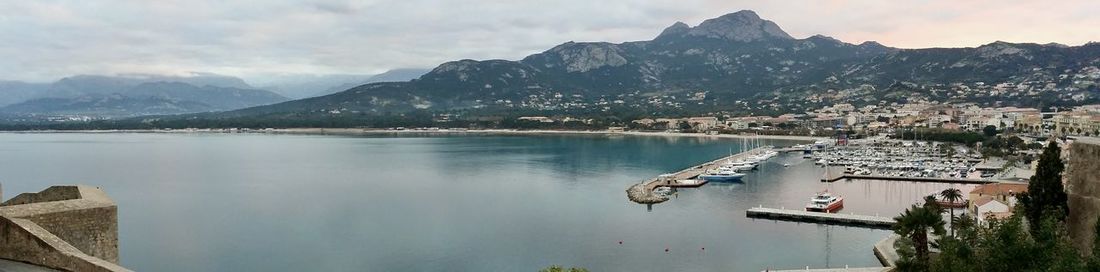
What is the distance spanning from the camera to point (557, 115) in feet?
386

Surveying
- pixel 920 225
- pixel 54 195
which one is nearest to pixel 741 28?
pixel 920 225

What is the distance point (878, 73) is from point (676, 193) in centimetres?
10909

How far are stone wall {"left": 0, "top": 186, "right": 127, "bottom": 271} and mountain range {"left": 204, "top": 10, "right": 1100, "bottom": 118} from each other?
106565 millimetres

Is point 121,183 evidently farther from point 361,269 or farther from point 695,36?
point 695,36

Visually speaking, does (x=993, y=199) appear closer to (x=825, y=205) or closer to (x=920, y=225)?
(x=825, y=205)

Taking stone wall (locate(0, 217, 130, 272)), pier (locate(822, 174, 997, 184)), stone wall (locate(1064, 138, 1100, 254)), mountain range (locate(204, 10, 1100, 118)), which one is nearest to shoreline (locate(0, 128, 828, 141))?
mountain range (locate(204, 10, 1100, 118))

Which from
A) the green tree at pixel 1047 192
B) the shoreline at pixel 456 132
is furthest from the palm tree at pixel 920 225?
the shoreline at pixel 456 132

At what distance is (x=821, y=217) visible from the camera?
25344mm

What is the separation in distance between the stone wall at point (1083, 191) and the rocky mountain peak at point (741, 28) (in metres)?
170

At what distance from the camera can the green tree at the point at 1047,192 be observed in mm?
11711

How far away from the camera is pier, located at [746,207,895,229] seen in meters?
24.0

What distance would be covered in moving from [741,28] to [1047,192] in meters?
176

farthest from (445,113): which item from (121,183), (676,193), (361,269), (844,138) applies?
(361,269)

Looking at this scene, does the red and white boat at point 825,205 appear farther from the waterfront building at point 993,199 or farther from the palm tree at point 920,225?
the palm tree at point 920,225
